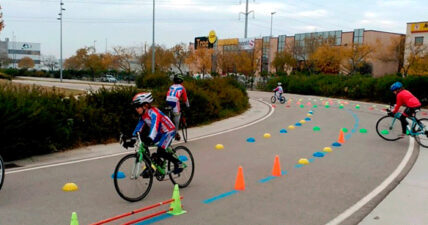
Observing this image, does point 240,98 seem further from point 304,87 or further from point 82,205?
point 304,87

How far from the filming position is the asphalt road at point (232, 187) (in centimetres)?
559

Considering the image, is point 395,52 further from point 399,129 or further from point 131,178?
point 131,178

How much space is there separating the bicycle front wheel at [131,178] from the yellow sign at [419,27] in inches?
2800

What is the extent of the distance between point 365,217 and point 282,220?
1.21 meters

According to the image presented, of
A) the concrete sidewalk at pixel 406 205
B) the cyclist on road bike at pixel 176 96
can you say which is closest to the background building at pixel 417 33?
the cyclist on road bike at pixel 176 96

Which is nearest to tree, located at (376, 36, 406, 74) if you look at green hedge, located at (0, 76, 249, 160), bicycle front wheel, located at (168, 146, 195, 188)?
green hedge, located at (0, 76, 249, 160)

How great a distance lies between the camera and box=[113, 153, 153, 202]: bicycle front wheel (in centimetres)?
595

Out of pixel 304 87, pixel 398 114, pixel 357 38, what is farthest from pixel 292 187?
pixel 357 38

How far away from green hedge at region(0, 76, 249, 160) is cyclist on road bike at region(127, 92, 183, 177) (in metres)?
4.06

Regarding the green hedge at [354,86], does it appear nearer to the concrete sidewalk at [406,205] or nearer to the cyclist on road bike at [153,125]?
the concrete sidewalk at [406,205]

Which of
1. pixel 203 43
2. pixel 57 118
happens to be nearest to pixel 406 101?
pixel 57 118

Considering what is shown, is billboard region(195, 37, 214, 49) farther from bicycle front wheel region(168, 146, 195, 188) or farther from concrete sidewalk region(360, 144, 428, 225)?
bicycle front wheel region(168, 146, 195, 188)

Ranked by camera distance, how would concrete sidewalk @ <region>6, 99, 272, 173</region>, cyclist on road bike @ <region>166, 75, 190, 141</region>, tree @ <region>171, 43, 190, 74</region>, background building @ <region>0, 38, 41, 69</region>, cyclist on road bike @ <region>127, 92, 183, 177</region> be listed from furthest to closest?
background building @ <region>0, 38, 41, 69</region> → tree @ <region>171, 43, 190, 74</region> → cyclist on road bike @ <region>166, 75, 190, 141</region> → concrete sidewalk @ <region>6, 99, 272, 173</region> → cyclist on road bike @ <region>127, 92, 183, 177</region>

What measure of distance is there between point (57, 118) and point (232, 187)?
5244 mm
